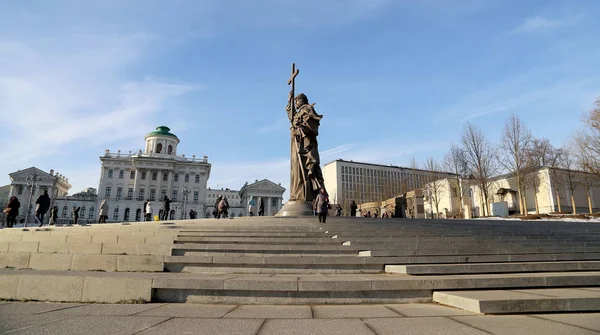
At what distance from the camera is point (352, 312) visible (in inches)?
180

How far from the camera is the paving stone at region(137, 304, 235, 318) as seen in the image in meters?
4.32

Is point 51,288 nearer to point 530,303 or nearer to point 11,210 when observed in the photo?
point 530,303

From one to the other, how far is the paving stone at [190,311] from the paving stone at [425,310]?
2729mm

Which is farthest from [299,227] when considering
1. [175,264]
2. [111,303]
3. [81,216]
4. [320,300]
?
[81,216]

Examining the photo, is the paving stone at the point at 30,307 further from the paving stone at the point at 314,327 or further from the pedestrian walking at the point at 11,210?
the pedestrian walking at the point at 11,210

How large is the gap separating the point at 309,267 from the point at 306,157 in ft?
34.8

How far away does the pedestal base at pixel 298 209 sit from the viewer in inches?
651

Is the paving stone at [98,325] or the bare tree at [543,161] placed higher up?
the bare tree at [543,161]

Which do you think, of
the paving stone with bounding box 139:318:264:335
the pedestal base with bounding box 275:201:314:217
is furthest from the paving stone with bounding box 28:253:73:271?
the pedestal base with bounding box 275:201:314:217

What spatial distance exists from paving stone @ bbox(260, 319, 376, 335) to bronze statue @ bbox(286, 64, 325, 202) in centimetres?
1321

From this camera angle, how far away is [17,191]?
82438 millimetres

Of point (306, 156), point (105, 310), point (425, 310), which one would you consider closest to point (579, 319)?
point (425, 310)

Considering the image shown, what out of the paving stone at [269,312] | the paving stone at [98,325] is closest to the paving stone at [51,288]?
the paving stone at [98,325]

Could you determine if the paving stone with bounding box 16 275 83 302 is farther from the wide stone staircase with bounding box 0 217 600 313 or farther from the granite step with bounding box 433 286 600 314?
the granite step with bounding box 433 286 600 314
